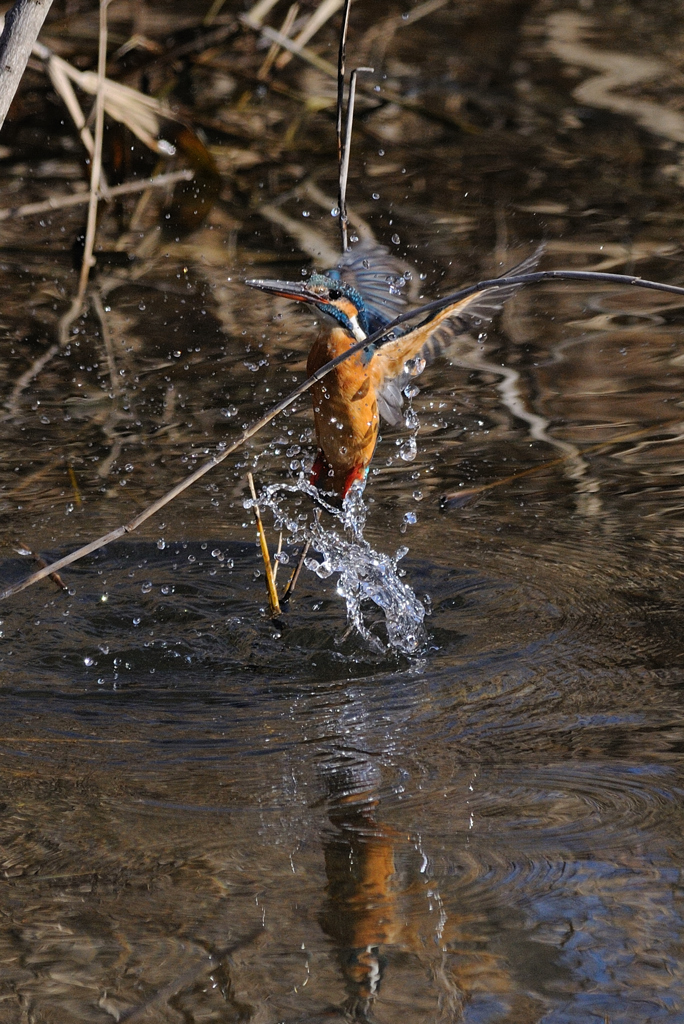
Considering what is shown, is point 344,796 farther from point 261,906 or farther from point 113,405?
point 113,405

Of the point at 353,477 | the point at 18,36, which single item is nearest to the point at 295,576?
the point at 353,477

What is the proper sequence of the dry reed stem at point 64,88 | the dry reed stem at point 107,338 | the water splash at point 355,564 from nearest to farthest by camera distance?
1. the water splash at point 355,564
2. the dry reed stem at point 107,338
3. the dry reed stem at point 64,88

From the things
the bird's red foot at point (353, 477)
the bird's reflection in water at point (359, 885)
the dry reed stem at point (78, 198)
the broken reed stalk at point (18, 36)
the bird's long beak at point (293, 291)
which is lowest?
the bird's reflection in water at point (359, 885)

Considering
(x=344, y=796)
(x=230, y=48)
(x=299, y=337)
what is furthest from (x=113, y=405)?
(x=230, y=48)

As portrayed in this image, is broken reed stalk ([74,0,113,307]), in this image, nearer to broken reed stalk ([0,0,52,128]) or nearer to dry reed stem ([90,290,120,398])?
dry reed stem ([90,290,120,398])

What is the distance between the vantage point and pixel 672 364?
173 inches

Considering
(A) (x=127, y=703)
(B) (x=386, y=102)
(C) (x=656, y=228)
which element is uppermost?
(B) (x=386, y=102)

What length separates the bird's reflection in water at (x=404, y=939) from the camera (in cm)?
177

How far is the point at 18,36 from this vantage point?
2.06m

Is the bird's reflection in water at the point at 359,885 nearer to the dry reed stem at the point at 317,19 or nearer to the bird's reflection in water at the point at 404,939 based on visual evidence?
the bird's reflection in water at the point at 404,939

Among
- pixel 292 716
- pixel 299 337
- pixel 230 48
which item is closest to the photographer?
pixel 292 716

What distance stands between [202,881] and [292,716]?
60 cm

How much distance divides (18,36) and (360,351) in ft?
3.98

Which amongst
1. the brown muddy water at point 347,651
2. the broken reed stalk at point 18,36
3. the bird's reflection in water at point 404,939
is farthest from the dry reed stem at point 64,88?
the bird's reflection in water at point 404,939
